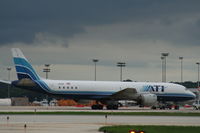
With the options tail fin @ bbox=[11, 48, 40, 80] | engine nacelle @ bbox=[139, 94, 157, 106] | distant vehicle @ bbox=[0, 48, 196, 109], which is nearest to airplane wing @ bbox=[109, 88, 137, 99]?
distant vehicle @ bbox=[0, 48, 196, 109]

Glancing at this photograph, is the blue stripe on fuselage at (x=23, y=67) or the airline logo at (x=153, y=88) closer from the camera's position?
the blue stripe on fuselage at (x=23, y=67)

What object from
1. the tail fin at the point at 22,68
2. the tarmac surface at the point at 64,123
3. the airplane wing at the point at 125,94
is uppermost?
the tail fin at the point at 22,68

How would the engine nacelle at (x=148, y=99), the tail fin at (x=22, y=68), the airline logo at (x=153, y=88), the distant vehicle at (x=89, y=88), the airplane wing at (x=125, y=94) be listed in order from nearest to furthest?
1. the distant vehicle at (x=89, y=88)
2. the tail fin at (x=22, y=68)
3. the airplane wing at (x=125, y=94)
4. the engine nacelle at (x=148, y=99)
5. the airline logo at (x=153, y=88)

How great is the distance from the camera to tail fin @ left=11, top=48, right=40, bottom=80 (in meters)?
72.1

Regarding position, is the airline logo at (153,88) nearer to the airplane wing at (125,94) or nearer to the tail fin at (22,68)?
the airplane wing at (125,94)

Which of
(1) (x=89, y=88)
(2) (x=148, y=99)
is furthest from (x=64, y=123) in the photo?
(2) (x=148, y=99)

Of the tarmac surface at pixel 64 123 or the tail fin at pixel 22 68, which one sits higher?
the tail fin at pixel 22 68

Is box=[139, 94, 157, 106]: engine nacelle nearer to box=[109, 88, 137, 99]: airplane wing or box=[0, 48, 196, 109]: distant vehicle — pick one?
box=[0, 48, 196, 109]: distant vehicle

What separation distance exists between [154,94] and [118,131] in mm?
45550

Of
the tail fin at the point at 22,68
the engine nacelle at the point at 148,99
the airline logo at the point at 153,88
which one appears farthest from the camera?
the airline logo at the point at 153,88

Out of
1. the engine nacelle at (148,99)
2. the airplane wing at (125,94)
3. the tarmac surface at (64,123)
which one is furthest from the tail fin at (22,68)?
the tarmac surface at (64,123)

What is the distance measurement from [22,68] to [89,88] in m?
9.48

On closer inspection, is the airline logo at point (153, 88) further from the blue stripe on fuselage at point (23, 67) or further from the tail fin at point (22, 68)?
the blue stripe on fuselage at point (23, 67)

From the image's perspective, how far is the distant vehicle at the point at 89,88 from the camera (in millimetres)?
71688
